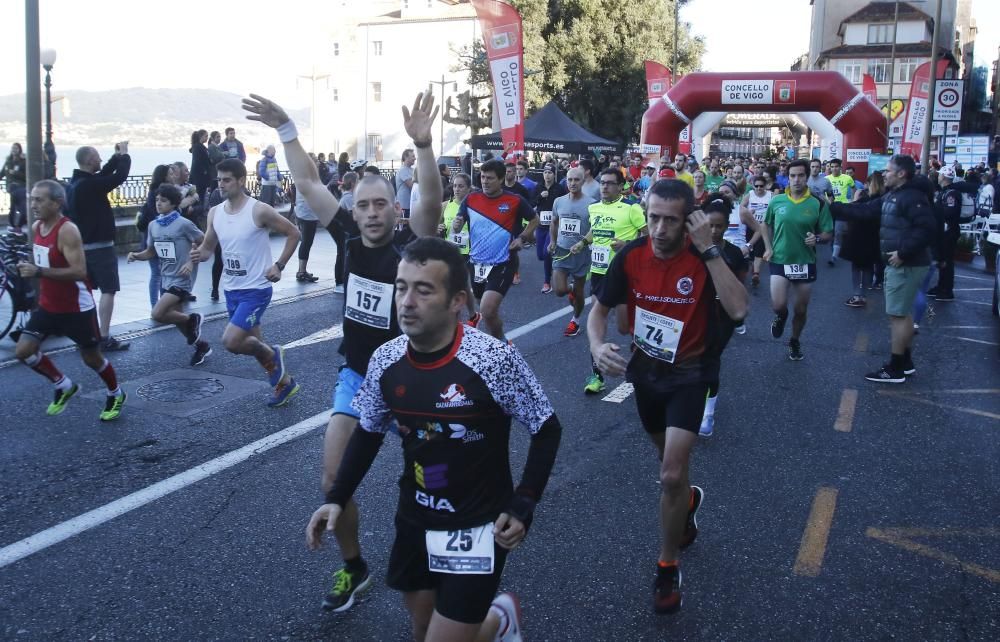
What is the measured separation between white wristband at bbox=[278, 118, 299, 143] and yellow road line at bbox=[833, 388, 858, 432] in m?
4.52

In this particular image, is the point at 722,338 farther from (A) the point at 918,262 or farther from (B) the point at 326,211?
(A) the point at 918,262

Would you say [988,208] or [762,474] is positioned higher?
[988,208]

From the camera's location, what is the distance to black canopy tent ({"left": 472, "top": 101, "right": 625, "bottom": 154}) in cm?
2453

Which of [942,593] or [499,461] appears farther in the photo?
[942,593]

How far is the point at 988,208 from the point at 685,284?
1879cm

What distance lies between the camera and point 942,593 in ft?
13.5

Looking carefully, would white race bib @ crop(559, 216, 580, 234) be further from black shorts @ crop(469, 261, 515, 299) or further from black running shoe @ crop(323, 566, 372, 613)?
black running shoe @ crop(323, 566, 372, 613)

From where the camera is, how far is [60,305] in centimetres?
661

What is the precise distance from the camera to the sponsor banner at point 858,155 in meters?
20.5

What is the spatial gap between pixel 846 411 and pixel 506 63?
38.3 ft

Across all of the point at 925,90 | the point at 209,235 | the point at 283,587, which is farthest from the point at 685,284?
the point at 925,90

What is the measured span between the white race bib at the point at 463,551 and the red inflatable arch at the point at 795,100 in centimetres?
1996

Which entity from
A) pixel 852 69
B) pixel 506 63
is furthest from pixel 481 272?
pixel 852 69

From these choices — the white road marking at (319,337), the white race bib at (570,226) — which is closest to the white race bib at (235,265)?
the white road marking at (319,337)
